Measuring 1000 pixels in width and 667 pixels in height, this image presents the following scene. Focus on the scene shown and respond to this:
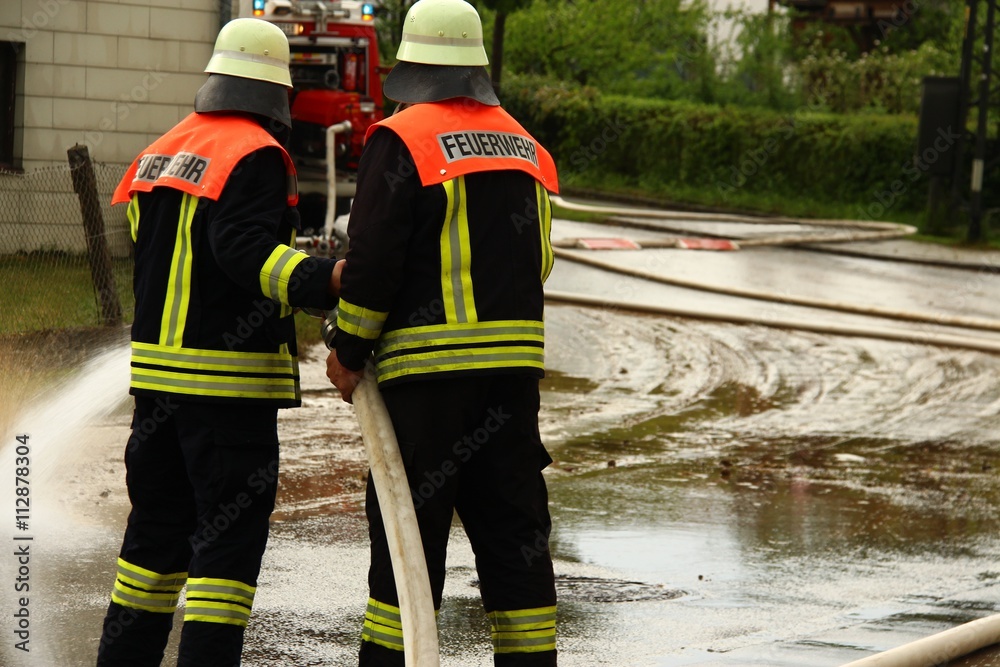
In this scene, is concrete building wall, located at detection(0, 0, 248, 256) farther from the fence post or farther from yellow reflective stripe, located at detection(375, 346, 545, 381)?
yellow reflective stripe, located at detection(375, 346, 545, 381)

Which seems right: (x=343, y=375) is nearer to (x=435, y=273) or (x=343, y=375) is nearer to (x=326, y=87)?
(x=435, y=273)

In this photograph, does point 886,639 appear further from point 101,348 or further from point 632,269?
point 632,269

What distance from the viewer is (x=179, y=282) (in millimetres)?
3518

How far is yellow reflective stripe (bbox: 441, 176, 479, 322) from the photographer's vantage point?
3.38 meters

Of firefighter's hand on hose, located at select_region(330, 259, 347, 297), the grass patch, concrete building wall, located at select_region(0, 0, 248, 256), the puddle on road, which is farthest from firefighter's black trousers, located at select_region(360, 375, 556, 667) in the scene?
concrete building wall, located at select_region(0, 0, 248, 256)

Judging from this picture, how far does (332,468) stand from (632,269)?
801 centimetres

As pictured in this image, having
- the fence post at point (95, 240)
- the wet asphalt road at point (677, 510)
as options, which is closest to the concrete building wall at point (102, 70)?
the fence post at point (95, 240)

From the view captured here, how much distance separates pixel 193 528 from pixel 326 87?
46.3ft

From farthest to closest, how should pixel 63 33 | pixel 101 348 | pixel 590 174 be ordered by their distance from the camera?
1. pixel 590 174
2. pixel 63 33
3. pixel 101 348

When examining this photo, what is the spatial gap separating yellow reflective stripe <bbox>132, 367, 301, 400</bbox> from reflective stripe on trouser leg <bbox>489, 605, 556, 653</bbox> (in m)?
0.84

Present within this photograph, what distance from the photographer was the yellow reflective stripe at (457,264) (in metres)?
3.38

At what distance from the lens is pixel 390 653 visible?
343 centimetres

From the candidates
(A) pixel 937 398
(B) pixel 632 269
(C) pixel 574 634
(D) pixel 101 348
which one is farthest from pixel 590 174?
(C) pixel 574 634

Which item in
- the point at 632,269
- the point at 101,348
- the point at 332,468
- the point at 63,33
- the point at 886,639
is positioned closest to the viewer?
the point at 886,639
